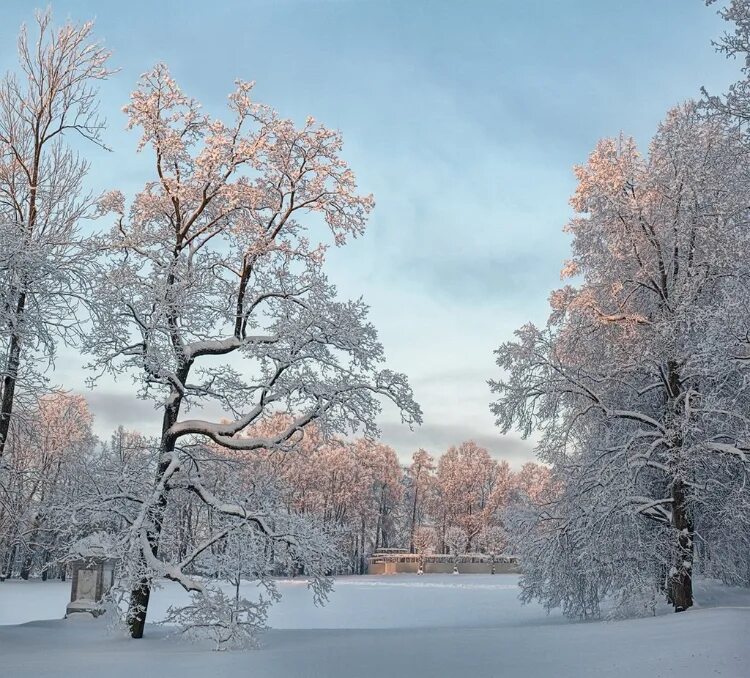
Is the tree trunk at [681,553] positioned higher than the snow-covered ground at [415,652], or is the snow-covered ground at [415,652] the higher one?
the tree trunk at [681,553]

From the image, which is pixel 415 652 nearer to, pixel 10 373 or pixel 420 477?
pixel 10 373

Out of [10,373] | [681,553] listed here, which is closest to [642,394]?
[681,553]

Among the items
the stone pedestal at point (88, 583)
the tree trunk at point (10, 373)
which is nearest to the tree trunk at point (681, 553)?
the stone pedestal at point (88, 583)

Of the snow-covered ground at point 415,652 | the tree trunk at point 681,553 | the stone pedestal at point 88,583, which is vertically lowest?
the snow-covered ground at point 415,652

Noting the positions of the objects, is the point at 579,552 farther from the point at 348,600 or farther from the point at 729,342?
the point at 348,600

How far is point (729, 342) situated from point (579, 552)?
22.2 feet

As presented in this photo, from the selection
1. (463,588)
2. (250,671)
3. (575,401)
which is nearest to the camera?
(250,671)

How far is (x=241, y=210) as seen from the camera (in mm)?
14977

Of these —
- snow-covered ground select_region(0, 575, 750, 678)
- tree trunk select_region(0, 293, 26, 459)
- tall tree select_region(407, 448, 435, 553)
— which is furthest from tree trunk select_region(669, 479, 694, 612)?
tall tree select_region(407, 448, 435, 553)

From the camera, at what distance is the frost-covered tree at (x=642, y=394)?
15.2 meters

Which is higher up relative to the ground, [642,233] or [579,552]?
[642,233]

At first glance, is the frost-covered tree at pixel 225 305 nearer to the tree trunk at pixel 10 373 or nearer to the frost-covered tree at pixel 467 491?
the tree trunk at pixel 10 373

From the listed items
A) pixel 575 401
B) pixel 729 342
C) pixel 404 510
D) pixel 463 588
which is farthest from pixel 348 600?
pixel 404 510

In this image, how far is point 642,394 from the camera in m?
17.5
